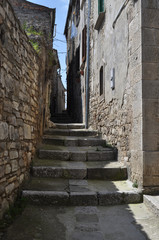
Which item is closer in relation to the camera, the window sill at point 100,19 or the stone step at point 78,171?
the stone step at point 78,171

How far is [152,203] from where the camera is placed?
3.39m

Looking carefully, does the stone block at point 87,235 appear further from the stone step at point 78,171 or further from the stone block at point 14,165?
the stone step at point 78,171

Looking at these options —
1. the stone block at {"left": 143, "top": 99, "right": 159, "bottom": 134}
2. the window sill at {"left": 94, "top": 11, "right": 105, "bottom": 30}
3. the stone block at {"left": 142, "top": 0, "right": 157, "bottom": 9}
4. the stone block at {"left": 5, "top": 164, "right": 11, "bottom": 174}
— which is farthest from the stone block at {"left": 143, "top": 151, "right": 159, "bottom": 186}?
the window sill at {"left": 94, "top": 11, "right": 105, "bottom": 30}

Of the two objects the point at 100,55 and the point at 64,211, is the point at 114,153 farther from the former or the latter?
the point at 100,55

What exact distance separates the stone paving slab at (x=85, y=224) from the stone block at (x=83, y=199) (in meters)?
0.10

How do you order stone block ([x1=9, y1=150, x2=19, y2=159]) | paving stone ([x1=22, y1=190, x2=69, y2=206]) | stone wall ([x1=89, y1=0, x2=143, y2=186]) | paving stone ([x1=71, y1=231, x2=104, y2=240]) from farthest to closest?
stone wall ([x1=89, y1=0, x2=143, y2=186]) < paving stone ([x1=22, y1=190, x2=69, y2=206]) < stone block ([x1=9, y1=150, x2=19, y2=159]) < paving stone ([x1=71, y1=231, x2=104, y2=240])

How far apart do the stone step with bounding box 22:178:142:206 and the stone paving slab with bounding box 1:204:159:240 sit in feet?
0.39

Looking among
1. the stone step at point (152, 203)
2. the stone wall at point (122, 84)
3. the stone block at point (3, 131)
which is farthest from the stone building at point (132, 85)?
the stone block at point (3, 131)

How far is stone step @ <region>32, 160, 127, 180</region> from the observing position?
4395 mm

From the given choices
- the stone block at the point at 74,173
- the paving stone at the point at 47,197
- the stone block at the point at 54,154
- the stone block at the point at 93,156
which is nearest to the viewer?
the paving stone at the point at 47,197

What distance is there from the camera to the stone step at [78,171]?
4395 mm

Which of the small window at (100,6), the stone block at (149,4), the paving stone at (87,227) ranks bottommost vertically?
the paving stone at (87,227)

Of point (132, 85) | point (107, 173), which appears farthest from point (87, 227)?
point (132, 85)

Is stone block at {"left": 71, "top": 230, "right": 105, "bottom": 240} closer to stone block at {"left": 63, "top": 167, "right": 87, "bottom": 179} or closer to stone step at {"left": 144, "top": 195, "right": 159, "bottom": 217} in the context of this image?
stone step at {"left": 144, "top": 195, "right": 159, "bottom": 217}
